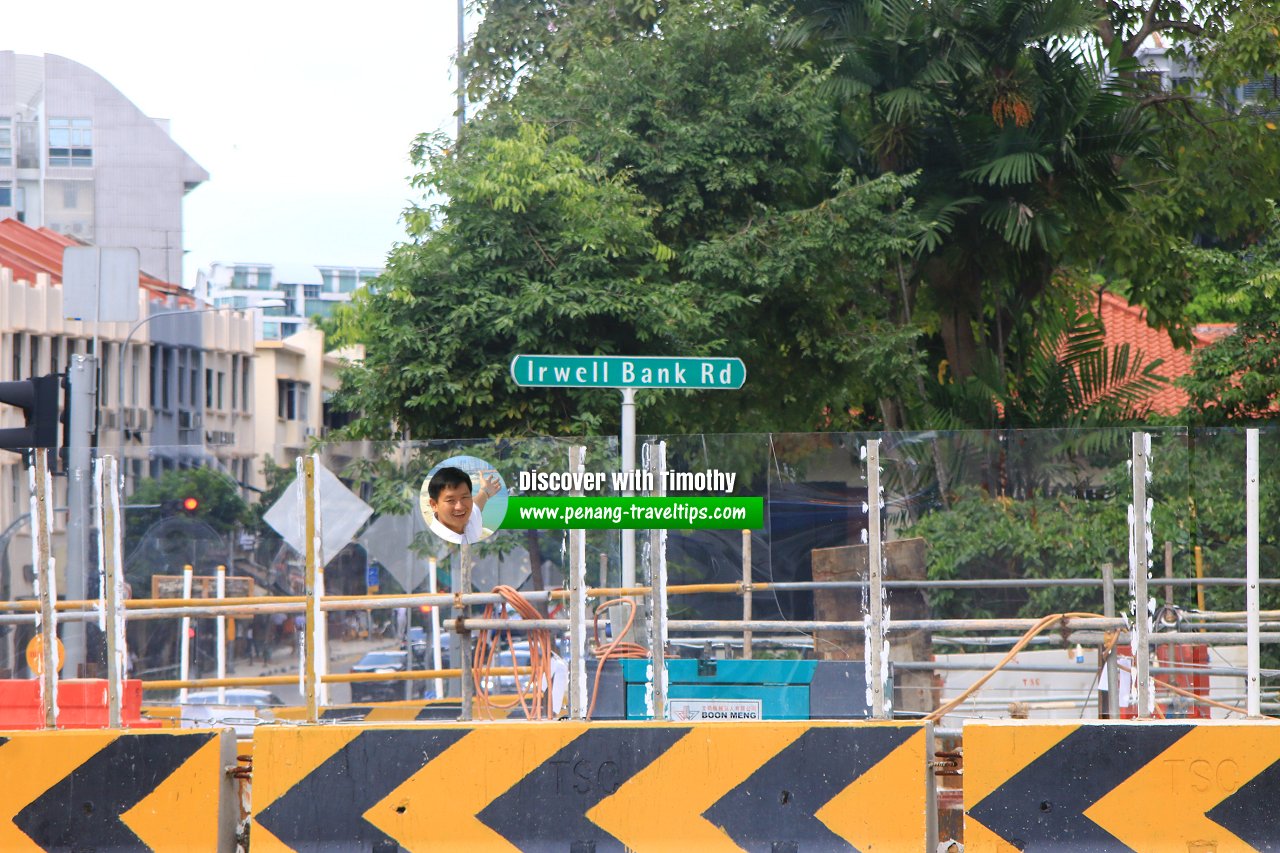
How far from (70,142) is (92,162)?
1.02 m

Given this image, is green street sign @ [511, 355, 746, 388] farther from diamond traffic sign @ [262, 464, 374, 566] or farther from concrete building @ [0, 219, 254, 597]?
concrete building @ [0, 219, 254, 597]

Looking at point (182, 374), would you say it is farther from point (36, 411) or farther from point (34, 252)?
point (36, 411)

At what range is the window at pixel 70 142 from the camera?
5591 cm

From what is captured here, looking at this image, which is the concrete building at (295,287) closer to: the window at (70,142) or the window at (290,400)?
the window at (290,400)

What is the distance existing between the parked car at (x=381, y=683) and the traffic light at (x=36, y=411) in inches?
112

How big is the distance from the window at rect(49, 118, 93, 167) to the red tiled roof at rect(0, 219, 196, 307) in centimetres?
446

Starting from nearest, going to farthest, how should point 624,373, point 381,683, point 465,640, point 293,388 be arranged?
point 624,373 → point 465,640 → point 381,683 → point 293,388

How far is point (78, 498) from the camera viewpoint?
14375mm

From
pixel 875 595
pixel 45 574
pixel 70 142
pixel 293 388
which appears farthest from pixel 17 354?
pixel 875 595

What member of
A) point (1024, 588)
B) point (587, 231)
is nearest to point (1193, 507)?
point (1024, 588)

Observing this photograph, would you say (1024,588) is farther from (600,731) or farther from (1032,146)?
(1032,146)

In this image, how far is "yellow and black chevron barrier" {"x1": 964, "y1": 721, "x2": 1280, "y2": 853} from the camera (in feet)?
20.3

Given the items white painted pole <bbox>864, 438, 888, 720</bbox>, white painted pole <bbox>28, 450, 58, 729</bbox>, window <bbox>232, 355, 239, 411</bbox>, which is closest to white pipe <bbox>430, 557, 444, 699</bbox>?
white painted pole <bbox>28, 450, 58, 729</bbox>

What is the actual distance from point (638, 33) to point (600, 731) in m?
17.3
